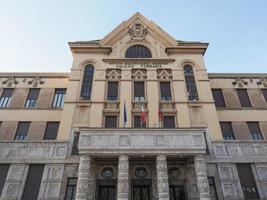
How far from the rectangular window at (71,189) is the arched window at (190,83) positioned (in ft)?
40.9

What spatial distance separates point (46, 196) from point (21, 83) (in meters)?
12.5

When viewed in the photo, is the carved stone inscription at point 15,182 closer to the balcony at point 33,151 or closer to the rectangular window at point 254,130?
the balcony at point 33,151

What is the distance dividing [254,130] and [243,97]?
3695 millimetres

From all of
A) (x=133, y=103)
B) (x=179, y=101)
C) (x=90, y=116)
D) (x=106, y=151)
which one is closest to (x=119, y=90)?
(x=133, y=103)

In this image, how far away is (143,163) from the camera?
53.3ft

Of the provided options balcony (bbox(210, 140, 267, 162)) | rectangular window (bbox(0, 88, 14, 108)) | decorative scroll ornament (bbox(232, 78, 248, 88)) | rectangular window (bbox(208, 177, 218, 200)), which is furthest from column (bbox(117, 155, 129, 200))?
decorative scroll ornament (bbox(232, 78, 248, 88))

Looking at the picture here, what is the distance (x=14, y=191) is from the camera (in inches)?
595

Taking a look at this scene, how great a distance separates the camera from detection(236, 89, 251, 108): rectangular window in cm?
2114

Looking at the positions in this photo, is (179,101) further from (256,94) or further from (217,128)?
(256,94)

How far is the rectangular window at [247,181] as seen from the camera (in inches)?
614

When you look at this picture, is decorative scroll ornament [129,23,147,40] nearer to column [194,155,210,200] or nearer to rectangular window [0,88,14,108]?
rectangular window [0,88,14,108]

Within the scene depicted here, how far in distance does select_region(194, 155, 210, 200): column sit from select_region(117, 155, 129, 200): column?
480cm

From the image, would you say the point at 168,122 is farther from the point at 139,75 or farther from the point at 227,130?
the point at 227,130

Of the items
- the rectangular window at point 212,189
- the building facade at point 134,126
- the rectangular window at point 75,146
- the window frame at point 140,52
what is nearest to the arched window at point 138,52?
the window frame at point 140,52
